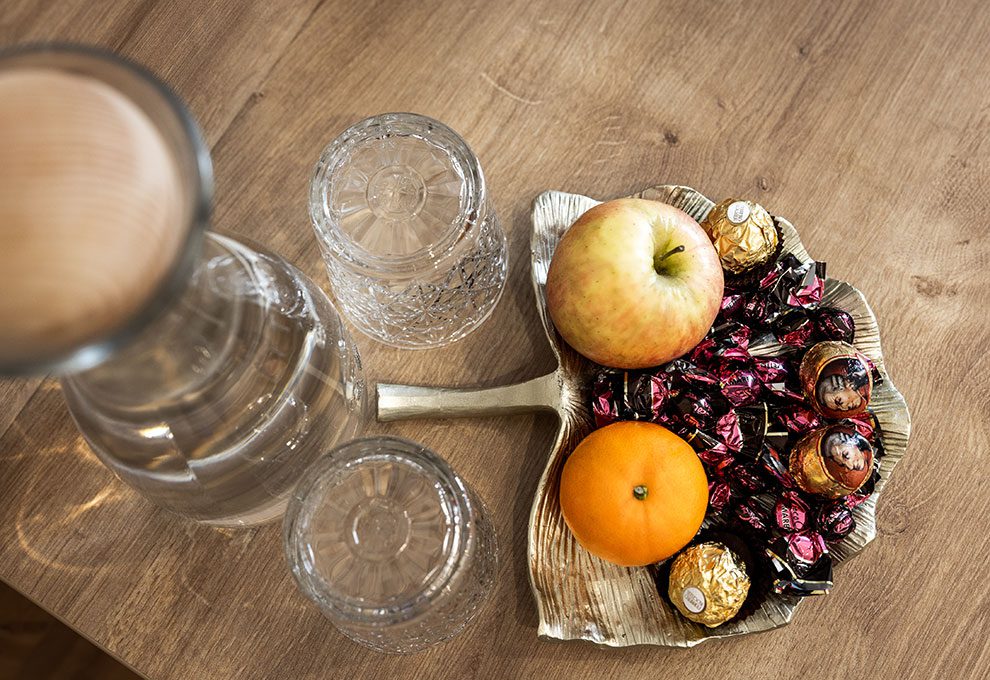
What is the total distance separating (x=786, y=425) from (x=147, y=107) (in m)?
0.51

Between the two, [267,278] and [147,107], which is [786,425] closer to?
[267,278]

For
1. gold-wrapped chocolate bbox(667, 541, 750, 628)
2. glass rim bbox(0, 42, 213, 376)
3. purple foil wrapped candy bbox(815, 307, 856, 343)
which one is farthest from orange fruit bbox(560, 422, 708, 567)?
glass rim bbox(0, 42, 213, 376)

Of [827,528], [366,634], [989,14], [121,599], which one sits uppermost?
[989,14]

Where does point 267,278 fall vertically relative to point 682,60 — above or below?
below

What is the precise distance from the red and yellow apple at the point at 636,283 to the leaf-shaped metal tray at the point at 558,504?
45 millimetres

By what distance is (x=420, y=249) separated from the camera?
0.63 meters

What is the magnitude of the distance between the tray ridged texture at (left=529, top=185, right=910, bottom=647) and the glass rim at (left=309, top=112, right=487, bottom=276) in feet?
0.29

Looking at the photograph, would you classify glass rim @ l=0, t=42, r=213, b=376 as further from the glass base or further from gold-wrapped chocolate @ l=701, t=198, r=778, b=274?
gold-wrapped chocolate @ l=701, t=198, r=778, b=274

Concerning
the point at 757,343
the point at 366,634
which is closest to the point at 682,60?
the point at 757,343

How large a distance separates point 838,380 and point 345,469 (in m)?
0.35

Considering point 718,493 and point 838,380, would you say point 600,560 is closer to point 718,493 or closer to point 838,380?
point 718,493

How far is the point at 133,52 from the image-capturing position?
751 millimetres

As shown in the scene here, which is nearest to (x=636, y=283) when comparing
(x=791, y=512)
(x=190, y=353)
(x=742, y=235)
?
(x=742, y=235)

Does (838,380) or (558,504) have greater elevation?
(838,380)
